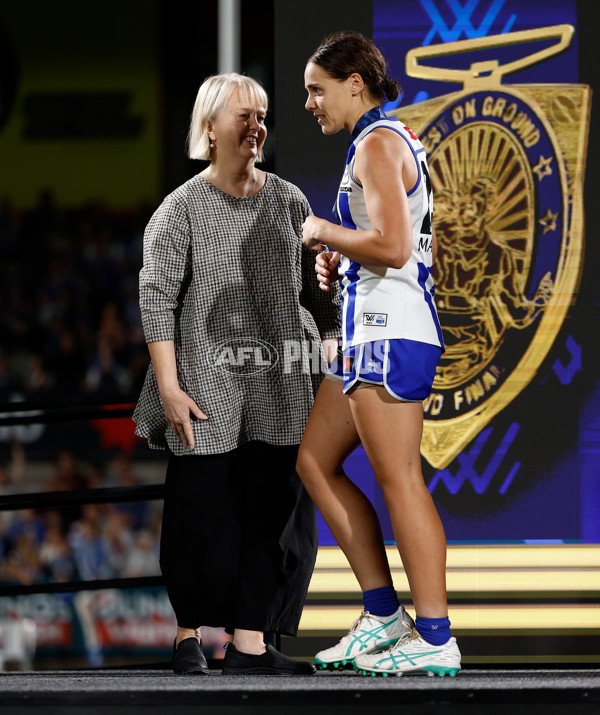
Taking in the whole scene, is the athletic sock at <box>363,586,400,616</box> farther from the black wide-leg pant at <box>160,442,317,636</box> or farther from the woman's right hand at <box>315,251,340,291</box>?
the woman's right hand at <box>315,251,340,291</box>

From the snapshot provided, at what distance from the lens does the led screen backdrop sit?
2721mm

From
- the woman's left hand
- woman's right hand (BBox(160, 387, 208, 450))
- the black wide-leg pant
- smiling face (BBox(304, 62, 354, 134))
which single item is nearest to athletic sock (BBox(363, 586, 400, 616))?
the black wide-leg pant

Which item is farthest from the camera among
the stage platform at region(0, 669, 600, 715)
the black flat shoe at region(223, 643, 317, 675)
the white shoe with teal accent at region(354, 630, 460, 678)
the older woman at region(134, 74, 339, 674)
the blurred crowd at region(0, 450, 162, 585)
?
the blurred crowd at region(0, 450, 162, 585)

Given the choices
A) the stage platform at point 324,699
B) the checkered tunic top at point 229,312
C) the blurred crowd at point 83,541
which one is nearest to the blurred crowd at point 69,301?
the blurred crowd at point 83,541

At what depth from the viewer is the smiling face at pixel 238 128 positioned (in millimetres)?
2309

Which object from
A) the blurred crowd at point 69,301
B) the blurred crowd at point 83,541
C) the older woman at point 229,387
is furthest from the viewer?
the blurred crowd at point 69,301

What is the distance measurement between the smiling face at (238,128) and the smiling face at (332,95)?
246mm

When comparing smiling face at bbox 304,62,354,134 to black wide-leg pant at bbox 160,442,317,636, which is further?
black wide-leg pant at bbox 160,442,317,636

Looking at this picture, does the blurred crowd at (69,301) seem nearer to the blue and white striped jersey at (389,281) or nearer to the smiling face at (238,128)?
the smiling face at (238,128)

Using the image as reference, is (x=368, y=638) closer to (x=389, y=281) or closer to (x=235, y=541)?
(x=235, y=541)

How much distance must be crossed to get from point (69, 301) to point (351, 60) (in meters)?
6.81

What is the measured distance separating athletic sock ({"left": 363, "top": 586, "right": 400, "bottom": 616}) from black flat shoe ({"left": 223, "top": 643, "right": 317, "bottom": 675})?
203 mm

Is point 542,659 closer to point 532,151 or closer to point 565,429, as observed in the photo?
point 565,429

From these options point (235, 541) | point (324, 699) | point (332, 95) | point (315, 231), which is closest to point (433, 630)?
→ point (324, 699)
